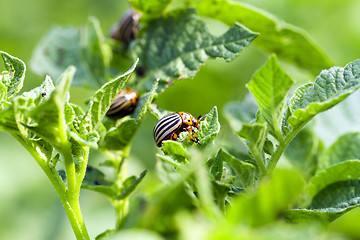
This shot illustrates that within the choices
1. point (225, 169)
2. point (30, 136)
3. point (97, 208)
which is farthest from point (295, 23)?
point (30, 136)

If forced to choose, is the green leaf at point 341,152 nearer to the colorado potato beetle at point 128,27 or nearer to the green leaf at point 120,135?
the green leaf at point 120,135

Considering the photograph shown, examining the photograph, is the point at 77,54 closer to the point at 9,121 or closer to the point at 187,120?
the point at 187,120

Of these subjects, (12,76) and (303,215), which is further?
(12,76)

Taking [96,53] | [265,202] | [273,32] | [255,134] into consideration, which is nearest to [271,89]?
[255,134]

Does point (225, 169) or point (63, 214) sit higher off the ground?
point (225, 169)

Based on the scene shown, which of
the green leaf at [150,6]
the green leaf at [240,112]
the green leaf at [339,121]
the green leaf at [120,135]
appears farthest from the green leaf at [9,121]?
the green leaf at [339,121]

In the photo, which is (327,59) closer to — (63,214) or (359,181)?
(359,181)

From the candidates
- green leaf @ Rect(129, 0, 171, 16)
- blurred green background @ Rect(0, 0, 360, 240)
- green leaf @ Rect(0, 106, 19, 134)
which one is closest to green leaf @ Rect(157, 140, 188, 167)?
green leaf @ Rect(0, 106, 19, 134)
